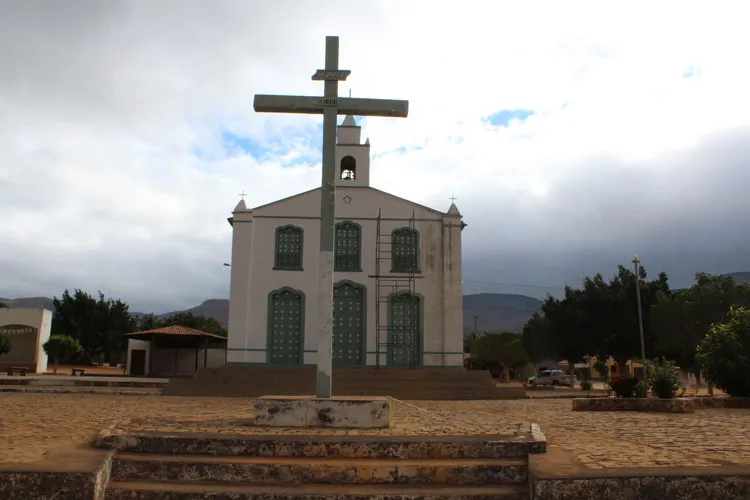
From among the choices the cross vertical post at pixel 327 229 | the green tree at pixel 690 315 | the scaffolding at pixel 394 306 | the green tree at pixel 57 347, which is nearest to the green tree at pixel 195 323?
the green tree at pixel 57 347

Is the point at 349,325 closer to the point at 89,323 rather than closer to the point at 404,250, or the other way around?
the point at 404,250

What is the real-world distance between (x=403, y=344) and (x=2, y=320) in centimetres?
2965

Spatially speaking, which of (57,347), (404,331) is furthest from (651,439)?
(57,347)

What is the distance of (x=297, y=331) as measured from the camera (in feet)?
73.7

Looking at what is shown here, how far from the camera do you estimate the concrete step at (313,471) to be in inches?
217

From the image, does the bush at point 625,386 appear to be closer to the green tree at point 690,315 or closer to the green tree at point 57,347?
the green tree at point 690,315

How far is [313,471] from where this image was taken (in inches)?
218

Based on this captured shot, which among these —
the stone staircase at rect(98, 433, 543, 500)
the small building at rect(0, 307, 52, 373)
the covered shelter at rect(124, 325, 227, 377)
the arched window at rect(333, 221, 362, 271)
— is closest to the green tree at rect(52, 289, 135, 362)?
the small building at rect(0, 307, 52, 373)

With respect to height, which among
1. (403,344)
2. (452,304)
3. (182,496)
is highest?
(452,304)

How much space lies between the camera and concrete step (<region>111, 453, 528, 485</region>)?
18.1 ft

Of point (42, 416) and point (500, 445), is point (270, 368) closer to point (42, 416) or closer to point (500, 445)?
point (42, 416)

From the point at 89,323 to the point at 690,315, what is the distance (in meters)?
45.2

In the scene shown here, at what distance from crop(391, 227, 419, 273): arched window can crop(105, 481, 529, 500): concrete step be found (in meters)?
17.7

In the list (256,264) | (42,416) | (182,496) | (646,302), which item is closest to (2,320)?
(256,264)
